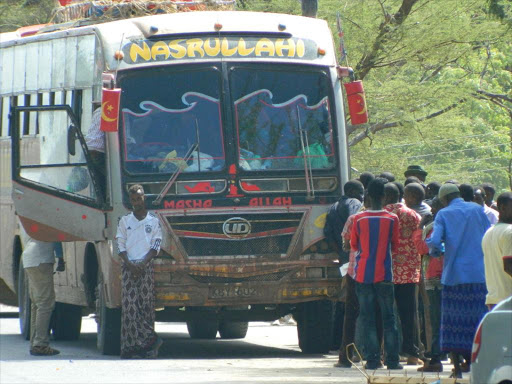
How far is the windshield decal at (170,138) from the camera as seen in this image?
13.3m

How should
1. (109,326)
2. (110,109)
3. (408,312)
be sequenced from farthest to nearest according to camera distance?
1. (109,326)
2. (110,109)
3. (408,312)

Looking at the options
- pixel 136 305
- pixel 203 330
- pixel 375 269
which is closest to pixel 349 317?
pixel 375 269

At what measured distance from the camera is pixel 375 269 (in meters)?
11.6

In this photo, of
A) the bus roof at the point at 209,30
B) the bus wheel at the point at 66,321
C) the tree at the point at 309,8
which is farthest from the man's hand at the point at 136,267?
the tree at the point at 309,8

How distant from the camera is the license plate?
13.2 meters

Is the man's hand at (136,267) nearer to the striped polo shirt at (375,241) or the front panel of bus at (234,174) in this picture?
the front panel of bus at (234,174)

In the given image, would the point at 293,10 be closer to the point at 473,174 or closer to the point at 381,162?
the point at 381,162

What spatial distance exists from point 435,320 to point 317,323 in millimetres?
2500

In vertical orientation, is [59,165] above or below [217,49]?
below

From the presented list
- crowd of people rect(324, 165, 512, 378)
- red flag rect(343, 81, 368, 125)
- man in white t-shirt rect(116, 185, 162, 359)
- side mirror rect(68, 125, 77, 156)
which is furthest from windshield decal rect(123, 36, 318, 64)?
crowd of people rect(324, 165, 512, 378)

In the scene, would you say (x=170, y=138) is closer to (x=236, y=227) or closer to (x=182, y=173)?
(x=182, y=173)

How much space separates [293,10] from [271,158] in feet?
28.8

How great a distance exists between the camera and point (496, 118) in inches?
1663

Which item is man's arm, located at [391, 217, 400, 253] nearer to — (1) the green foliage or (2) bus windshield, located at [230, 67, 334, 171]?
(2) bus windshield, located at [230, 67, 334, 171]
